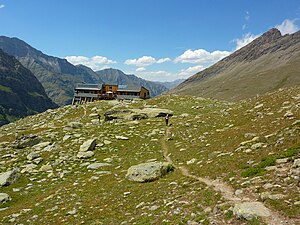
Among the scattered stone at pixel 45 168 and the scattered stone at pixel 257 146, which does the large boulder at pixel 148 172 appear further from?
the scattered stone at pixel 45 168

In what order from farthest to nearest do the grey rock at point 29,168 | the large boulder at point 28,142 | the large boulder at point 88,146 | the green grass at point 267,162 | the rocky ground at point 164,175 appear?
the large boulder at point 28,142
the large boulder at point 88,146
the grey rock at point 29,168
the green grass at point 267,162
the rocky ground at point 164,175

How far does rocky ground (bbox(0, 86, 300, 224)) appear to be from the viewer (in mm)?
13273

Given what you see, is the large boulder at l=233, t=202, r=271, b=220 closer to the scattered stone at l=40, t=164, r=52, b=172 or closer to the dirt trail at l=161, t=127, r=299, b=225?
the dirt trail at l=161, t=127, r=299, b=225

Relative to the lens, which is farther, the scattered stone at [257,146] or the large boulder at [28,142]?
the large boulder at [28,142]

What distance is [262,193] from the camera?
1296 cm

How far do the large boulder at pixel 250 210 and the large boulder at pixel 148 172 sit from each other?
947cm

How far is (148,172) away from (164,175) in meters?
1.29

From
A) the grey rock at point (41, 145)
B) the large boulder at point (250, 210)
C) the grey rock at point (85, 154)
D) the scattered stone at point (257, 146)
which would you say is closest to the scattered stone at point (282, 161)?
the scattered stone at point (257, 146)

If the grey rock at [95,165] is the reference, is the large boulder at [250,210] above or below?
above

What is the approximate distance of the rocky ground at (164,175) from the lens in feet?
43.5

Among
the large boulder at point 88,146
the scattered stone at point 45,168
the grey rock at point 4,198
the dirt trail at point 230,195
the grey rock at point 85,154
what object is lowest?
the grey rock at point 4,198

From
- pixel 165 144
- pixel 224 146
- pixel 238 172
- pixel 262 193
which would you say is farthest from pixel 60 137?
pixel 262 193

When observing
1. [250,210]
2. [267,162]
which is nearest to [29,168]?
[267,162]

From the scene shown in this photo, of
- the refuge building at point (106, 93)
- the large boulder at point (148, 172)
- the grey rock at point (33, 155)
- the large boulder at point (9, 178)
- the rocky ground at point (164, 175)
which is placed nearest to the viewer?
the rocky ground at point (164, 175)
